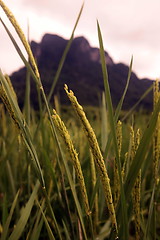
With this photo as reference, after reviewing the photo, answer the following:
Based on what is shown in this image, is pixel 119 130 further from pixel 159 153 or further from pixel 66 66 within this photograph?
pixel 66 66

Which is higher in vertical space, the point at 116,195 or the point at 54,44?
the point at 54,44

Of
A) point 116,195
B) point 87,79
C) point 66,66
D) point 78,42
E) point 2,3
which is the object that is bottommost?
point 116,195

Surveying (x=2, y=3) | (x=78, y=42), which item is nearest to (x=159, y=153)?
(x=2, y=3)

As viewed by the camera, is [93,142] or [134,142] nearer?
[93,142]

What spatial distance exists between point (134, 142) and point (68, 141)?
163 millimetres

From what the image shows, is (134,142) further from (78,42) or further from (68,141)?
(78,42)

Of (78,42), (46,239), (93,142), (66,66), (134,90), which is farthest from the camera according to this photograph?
(78,42)

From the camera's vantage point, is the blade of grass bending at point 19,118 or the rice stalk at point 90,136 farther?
the blade of grass bending at point 19,118

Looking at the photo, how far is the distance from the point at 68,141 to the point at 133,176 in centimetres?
14

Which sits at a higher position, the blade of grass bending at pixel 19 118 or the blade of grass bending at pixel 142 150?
the blade of grass bending at pixel 19 118

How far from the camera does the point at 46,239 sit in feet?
3.16

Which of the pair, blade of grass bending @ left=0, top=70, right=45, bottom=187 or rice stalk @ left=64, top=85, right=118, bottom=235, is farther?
blade of grass bending @ left=0, top=70, right=45, bottom=187

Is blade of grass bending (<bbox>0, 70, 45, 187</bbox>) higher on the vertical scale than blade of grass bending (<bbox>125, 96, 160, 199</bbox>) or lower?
higher

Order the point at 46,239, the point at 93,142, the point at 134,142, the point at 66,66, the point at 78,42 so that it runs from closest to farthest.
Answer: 1. the point at 93,142
2. the point at 134,142
3. the point at 46,239
4. the point at 66,66
5. the point at 78,42
